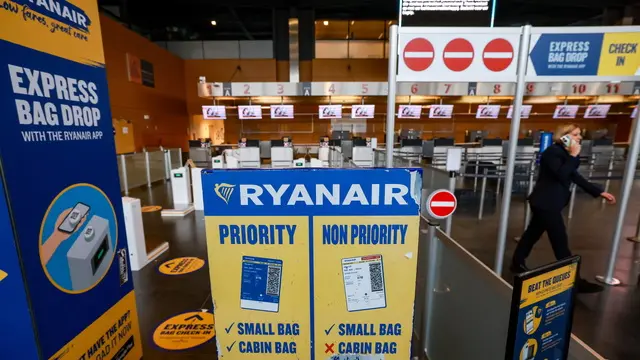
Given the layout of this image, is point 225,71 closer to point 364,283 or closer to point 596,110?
point 364,283

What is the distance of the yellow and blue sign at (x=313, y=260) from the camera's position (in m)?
1.10

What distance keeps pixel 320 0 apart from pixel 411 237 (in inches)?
492

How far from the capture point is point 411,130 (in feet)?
46.1

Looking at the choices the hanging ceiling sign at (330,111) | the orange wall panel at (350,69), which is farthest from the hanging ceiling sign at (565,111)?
the hanging ceiling sign at (330,111)

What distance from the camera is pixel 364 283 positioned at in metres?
1.16

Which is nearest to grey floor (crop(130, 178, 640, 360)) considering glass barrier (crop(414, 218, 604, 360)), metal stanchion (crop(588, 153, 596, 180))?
metal stanchion (crop(588, 153, 596, 180))

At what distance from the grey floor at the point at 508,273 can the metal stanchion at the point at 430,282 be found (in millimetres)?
1361

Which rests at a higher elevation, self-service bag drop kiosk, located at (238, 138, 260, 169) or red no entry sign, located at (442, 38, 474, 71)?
red no entry sign, located at (442, 38, 474, 71)

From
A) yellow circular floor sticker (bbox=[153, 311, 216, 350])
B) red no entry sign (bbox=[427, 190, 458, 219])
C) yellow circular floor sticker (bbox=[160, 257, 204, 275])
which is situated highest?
red no entry sign (bbox=[427, 190, 458, 219])

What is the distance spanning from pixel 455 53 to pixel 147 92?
1249cm

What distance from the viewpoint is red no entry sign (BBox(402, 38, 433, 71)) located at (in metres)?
2.34

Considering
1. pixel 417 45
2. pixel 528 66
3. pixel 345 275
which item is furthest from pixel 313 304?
pixel 528 66

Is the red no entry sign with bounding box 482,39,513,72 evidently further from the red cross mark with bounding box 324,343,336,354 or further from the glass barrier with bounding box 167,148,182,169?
the glass barrier with bounding box 167,148,182,169

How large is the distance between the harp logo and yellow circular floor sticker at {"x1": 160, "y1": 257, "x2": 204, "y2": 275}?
3041mm
